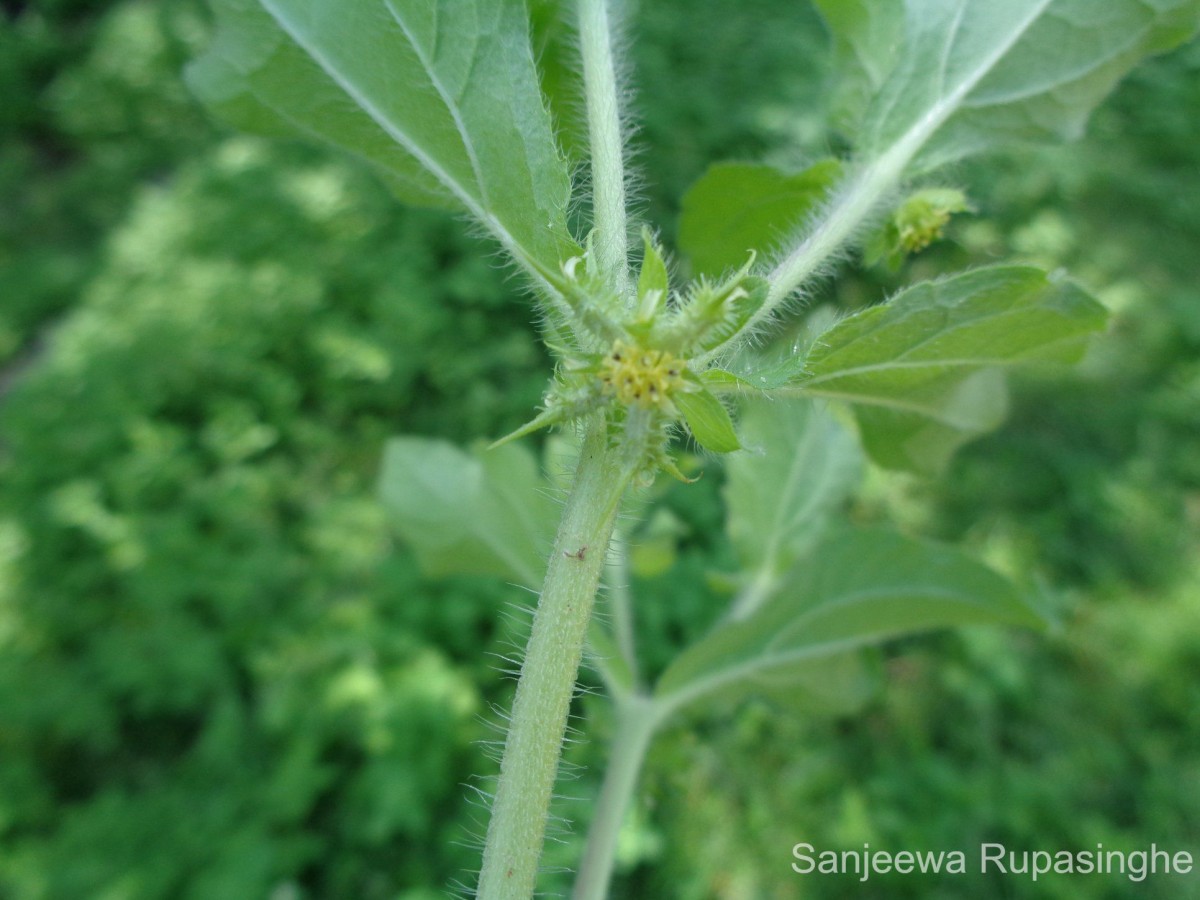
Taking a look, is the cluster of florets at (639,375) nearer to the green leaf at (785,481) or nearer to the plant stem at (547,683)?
the plant stem at (547,683)

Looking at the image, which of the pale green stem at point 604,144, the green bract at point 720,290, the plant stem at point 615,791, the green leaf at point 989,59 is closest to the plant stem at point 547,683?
the green bract at point 720,290

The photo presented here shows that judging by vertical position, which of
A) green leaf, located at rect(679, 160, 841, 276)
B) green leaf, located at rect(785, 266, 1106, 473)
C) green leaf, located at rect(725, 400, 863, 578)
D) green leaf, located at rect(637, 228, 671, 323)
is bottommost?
green leaf, located at rect(637, 228, 671, 323)

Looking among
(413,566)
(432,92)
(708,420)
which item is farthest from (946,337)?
(413,566)

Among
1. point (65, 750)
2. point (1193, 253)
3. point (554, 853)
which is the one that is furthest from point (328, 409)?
point (1193, 253)

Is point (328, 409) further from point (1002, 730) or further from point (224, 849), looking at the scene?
point (1002, 730)

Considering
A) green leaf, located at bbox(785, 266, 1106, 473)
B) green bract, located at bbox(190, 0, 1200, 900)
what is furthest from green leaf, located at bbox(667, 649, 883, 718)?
green leaf, located at bbox(785, 266, 1106, 473)

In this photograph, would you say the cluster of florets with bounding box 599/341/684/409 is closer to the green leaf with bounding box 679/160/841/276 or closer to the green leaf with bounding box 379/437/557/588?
the green leaf with bounding box 679/160/841/276
